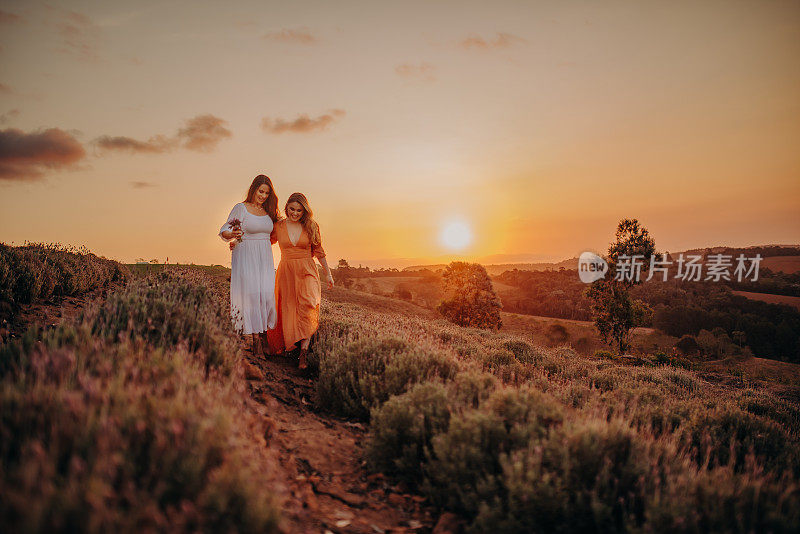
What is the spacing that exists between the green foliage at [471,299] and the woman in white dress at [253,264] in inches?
843

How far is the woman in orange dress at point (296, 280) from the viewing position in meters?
6.80

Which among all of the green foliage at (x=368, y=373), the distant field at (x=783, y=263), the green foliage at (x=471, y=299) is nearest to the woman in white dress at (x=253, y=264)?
the green foliage at (x=368, y=373)

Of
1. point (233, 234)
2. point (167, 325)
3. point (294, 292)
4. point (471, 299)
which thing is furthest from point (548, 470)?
point (471, 299)

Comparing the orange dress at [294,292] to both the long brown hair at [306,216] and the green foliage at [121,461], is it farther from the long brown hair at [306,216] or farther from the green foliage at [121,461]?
the green foliage at [121,461]

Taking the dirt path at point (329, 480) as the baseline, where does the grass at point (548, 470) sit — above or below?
above

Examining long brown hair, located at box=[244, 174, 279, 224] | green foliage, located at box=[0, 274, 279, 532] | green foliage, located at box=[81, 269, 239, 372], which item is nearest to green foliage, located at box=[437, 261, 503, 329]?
long brown hair, located at box=[244, 174, 279, 224]

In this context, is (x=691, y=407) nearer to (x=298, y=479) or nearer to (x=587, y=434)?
(x=587, y=434)

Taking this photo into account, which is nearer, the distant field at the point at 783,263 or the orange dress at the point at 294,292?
the orange dress at the point at 294,292

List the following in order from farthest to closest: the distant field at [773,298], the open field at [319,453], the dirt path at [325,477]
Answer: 1. the distant field at [773,298]
2. the dirt path at [325,477]
3. the open field at [319,453]

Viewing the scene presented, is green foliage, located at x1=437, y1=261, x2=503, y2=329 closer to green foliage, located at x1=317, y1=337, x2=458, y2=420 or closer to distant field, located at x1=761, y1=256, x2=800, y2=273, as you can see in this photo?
green foliage, located at x1=317, y1=337, x2=458, y2=420

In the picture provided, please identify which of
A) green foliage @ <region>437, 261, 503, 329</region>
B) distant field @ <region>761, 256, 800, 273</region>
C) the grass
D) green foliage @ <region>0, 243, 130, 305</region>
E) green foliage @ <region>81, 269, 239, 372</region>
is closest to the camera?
the grass

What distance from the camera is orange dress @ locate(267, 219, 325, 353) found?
22.3 feet

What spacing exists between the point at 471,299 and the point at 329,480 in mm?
24801

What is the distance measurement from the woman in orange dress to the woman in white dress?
0.76ft
